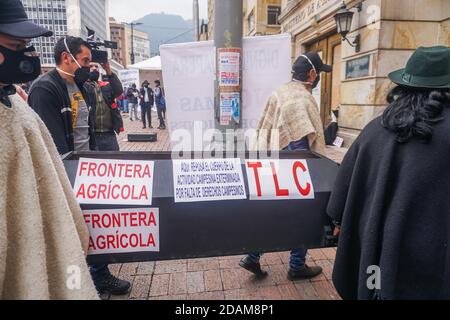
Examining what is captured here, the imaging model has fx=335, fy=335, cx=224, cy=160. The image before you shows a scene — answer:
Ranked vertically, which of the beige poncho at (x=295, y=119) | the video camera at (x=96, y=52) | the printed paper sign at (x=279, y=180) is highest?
the video camera at (x=96, y=52)

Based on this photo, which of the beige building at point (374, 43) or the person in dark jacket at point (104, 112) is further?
the beige building at point (374, 43)

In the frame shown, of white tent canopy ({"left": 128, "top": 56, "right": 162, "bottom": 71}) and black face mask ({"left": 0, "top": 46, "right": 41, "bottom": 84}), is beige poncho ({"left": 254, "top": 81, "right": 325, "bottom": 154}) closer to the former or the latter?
black face mask ({"left": 0, "top": 46, "right": 41, "bottom": 84})

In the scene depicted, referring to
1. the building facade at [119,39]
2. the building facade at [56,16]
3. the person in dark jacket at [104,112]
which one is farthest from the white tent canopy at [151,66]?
the building facade at [119,39]

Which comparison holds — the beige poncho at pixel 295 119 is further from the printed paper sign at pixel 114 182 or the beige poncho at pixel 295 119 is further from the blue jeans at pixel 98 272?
the blue jeans at pixel 98 272

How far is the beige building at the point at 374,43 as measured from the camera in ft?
22.5

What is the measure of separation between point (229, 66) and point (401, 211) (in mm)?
2433

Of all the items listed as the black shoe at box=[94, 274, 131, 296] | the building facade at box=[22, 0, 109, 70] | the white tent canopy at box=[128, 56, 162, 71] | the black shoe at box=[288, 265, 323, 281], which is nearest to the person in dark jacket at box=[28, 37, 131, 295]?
the black shoe at box=[94, 274, 131, 296]

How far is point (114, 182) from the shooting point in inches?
72.7

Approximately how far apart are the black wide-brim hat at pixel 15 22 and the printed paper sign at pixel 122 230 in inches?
35.2

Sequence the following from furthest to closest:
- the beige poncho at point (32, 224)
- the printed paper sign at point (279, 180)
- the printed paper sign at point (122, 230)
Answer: the printed paper sign at point (279, 180) → the printed paper sign at point (122, 230) → the beige poncho at point (32, 224)

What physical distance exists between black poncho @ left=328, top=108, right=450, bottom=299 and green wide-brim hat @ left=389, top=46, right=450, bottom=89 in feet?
0.56

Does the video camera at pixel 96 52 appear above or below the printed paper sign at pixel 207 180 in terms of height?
above

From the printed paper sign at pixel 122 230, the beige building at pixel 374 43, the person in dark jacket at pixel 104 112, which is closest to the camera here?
the printed paper sign at pixel 122 230
